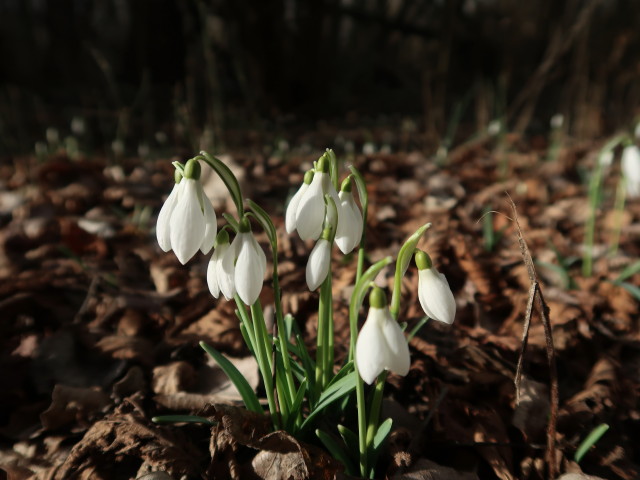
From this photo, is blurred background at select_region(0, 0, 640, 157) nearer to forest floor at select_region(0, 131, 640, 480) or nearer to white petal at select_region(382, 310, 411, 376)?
forest floor at select_region(0, 131, 640, 480)

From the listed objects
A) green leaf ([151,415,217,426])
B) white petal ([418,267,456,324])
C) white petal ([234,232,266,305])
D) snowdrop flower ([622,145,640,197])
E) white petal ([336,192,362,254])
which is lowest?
green leaf ([151,415,217,426])

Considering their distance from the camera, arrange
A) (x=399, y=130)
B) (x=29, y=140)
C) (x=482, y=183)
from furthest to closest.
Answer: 1. (x=399, y=130)
2. (x=29, y=140)
3. (x=482, y=183)

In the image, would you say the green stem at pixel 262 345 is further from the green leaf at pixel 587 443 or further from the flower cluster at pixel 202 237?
the green leaf at pixel 587 443

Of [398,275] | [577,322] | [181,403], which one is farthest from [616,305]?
[181,403]

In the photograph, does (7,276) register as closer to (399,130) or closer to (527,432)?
(527,432)

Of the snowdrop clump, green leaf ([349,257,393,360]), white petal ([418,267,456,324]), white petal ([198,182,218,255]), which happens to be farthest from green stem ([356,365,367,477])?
white petal ([198,182,218,255])

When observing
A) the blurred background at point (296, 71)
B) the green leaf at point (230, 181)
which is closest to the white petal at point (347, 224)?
the green leaf at point (230, 181)
